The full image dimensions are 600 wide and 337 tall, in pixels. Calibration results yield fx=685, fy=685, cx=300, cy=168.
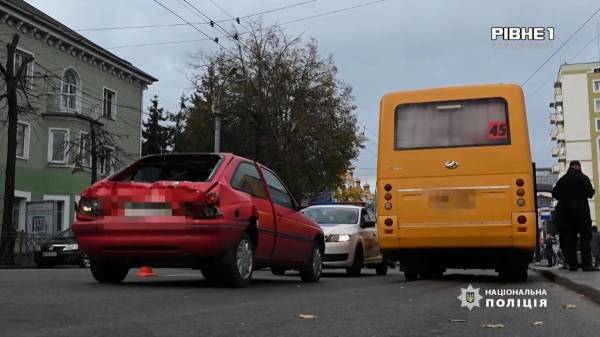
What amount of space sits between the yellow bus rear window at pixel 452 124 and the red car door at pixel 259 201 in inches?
108

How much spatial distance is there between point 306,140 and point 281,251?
31.3 metres

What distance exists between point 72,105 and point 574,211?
29772 mm

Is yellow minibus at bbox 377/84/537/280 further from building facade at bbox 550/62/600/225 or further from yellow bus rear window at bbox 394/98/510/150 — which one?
building facade at bbox 550/62/600/225

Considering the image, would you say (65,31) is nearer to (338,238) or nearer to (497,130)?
(338,238)

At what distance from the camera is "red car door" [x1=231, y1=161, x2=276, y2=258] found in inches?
337

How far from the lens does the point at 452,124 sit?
35.2ft

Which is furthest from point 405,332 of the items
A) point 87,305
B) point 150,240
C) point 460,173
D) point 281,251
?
point 460,173

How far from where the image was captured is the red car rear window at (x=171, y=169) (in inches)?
329

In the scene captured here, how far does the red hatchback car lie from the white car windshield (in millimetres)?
6064

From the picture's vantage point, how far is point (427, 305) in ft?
22.4

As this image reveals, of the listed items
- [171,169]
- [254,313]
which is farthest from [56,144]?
[254,313]

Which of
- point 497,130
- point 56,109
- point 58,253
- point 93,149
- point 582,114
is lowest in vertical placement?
point 58,253

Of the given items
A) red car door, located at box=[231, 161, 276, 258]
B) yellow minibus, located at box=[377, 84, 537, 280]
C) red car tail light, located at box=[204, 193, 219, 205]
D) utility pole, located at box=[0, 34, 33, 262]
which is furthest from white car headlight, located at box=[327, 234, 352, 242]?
utility pole, located at box=[0, 34, 33, 262]

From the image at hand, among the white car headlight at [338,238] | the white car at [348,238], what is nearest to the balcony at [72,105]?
the white car at [348,238]
